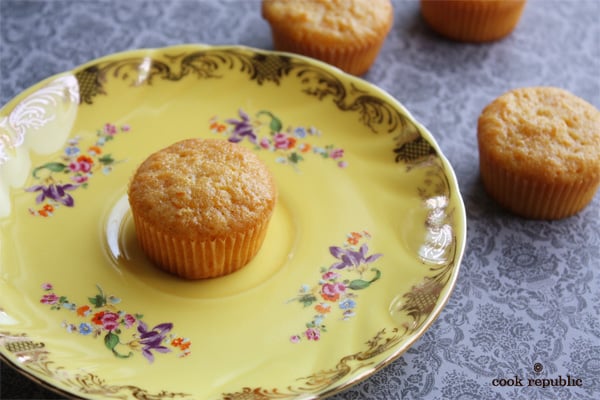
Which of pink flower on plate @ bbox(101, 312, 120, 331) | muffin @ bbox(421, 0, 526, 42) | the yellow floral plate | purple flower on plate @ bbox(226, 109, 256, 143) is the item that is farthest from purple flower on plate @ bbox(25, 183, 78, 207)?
muffin @ bbox(421, 0, 526, 42)

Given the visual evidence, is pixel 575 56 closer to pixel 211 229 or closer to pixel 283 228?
pixel 283 228

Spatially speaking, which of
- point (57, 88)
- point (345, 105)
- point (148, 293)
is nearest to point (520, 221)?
point (345, 105)

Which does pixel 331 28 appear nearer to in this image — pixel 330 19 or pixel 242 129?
pixel 330 19

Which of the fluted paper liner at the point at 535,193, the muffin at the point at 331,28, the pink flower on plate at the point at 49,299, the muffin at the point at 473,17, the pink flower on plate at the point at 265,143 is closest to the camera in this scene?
the pink flower on plate at the point at 49,299

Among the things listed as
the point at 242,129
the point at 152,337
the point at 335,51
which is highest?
the point at 335,51

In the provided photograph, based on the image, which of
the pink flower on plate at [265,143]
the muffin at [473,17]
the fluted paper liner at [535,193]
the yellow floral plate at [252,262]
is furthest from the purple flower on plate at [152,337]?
the muffin at [473,17]

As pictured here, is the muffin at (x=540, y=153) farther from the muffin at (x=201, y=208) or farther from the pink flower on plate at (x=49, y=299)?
the pink flower on plate at (x=49, y=299)

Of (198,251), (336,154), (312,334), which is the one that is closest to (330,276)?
(312,334)
